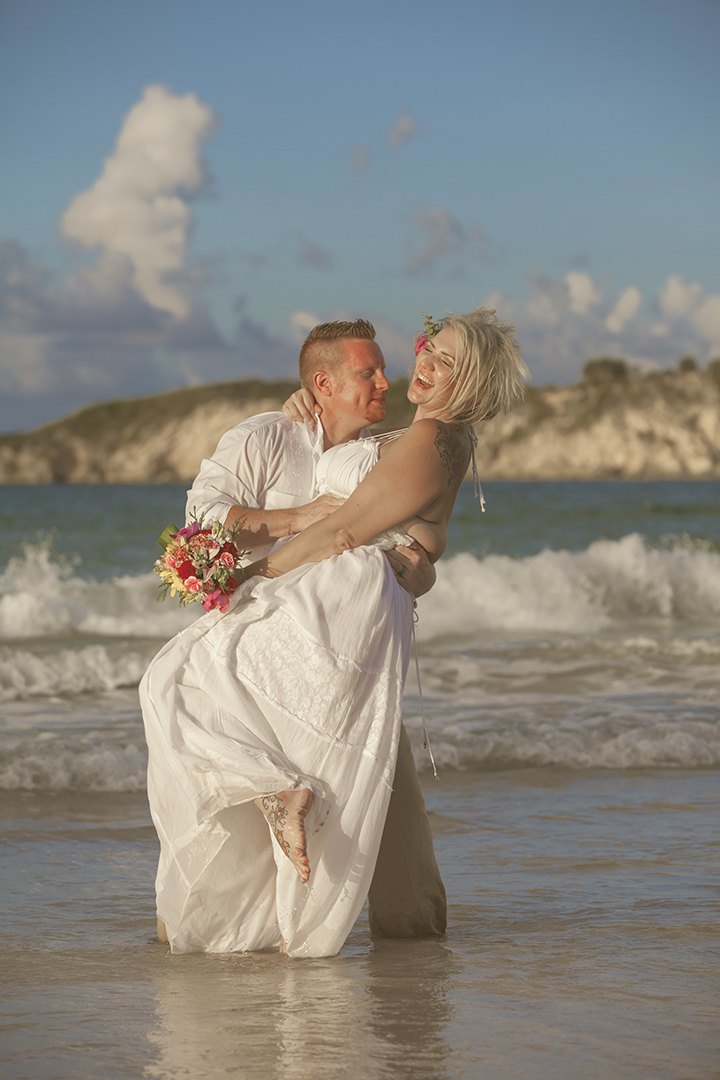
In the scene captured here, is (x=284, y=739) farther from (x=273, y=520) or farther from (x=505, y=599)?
(x=505, y=599)

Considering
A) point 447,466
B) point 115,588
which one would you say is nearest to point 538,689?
point 447,466

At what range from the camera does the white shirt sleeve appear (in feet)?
16.7

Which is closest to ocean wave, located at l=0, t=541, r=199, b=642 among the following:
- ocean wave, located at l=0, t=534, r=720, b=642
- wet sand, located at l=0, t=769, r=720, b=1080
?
ocean wave, located at l=0, t=534, r=720, b=642

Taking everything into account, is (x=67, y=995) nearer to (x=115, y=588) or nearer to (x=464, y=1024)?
(x=464, y=1024)

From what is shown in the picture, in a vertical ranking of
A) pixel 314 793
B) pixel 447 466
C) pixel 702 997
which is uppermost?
pixel 447 466

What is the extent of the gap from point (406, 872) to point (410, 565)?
107 centimetres

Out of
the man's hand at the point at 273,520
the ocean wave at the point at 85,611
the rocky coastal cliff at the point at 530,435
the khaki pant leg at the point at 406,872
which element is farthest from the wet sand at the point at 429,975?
the rocky coastal cliff at the point at 530,435

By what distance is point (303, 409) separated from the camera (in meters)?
5.21

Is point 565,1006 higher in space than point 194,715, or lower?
lower

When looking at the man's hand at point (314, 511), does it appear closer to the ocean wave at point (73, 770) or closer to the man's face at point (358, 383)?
the man's face at point (358, 383)

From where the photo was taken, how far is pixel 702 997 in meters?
4.29

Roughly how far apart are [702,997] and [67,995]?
6.02 ft

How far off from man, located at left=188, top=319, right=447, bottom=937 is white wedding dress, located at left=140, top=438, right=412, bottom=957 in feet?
0.96

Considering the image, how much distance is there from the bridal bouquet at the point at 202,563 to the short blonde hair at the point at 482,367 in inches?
33.6
